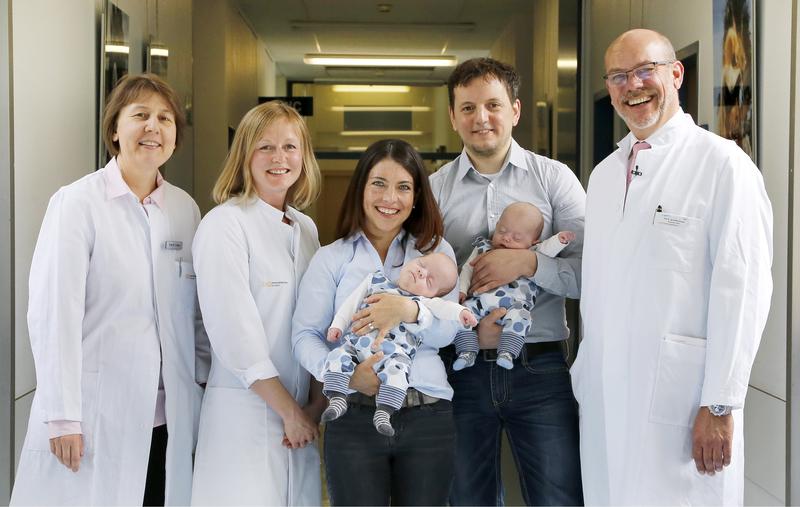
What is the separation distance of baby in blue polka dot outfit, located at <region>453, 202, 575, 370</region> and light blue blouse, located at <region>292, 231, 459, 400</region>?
0.14 meters

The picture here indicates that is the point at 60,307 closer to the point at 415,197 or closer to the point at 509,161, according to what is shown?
the point at 415,197

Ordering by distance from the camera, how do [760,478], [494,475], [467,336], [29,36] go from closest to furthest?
[467,336], [494,475], [29,36], [760,478]

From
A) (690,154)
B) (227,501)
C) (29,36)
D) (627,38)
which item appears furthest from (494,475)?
(29,36)

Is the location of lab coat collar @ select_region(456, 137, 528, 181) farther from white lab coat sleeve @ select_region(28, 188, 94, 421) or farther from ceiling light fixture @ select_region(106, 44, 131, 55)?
ceiling light fixture @ select_region(106, 44, 131, 55)

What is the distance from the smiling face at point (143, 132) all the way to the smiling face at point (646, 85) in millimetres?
1273

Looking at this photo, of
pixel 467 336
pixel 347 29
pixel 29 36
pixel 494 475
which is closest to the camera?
pixel 467 336

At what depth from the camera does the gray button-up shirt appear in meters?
2.26

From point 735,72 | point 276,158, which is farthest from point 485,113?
point 735,72

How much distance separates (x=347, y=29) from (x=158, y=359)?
3637mm

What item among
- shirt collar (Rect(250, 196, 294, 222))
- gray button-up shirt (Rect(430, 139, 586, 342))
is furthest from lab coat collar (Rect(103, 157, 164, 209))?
gray button-up shirt (Rect(430, 139, 586, 342))

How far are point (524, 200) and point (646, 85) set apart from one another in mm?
516

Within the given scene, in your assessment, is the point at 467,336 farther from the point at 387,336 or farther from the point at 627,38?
the point at 627,38

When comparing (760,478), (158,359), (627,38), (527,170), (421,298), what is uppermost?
(627,38)

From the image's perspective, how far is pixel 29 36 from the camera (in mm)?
2467
